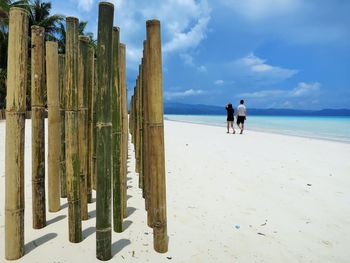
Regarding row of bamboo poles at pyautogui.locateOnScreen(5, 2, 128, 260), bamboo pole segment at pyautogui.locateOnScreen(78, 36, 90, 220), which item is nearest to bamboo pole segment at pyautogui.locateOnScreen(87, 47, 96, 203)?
row of bamboo poles at pyautogui.locateOnScreen(5, 2, 128, 260)

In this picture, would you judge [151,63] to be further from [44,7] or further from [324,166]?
[44,7]

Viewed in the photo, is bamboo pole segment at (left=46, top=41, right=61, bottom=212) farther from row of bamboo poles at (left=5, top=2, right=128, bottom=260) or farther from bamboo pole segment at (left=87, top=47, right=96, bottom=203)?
bamboo pole segment at (left=87, top=47, right=96, bottom=203)

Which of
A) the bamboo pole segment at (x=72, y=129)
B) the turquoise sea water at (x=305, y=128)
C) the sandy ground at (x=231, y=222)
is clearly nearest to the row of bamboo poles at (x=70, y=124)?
the bamboo pole segment at (x=72, y=129)

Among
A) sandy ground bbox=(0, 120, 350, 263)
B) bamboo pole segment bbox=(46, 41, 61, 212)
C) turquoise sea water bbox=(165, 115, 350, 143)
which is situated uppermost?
bamboo pole segment bbox=(46, 41, 61, 212)

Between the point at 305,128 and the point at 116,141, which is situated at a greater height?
the point at 116,141

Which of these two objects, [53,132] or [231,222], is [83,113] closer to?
[53,132]

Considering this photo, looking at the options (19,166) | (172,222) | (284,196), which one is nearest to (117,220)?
(172,222)

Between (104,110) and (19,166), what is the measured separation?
0.73 m

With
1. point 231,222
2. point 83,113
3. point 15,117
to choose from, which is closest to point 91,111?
point 83,113

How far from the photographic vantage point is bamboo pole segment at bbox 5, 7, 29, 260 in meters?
2.05

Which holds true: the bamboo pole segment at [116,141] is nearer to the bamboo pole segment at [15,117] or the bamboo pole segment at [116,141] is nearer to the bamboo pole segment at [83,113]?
the bamboo pole segment at [83,113]

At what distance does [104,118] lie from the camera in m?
2.12

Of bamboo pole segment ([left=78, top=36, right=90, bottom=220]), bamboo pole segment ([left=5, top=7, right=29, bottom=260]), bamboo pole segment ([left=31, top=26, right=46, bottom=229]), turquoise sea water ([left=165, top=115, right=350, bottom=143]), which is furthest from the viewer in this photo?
turquoise sea water ([left=165, top=115, right=350, bottom=143])

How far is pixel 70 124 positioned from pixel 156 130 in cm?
73
